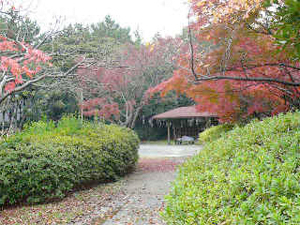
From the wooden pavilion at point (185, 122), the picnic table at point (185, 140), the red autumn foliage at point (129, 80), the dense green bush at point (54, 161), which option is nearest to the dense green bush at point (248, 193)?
the dense green bush at point (54, 161)

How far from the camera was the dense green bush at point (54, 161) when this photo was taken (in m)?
4.87

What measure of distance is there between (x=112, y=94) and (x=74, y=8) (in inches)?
456

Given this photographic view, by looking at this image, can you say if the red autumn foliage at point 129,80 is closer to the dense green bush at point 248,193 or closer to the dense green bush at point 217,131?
the dense green bush at point 217,131

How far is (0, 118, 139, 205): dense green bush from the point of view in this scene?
487cm

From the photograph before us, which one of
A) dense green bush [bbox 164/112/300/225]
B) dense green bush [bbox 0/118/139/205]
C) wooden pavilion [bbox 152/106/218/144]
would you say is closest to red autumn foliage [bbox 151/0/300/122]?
dense green bush [bbox 164/112/300/225]

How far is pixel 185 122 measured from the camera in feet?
80.8

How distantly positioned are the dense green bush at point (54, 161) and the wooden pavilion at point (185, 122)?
47.3 feet

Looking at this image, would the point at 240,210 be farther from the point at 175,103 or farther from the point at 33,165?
the point at 175,103

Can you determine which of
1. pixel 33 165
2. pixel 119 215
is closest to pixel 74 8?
pixel 33 165

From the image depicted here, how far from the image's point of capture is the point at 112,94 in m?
19.1

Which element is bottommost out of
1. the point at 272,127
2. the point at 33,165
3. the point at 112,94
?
the point at 33,165

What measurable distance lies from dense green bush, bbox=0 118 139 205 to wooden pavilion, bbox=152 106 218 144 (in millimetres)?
14415

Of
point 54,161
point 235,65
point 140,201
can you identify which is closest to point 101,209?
point 140,201

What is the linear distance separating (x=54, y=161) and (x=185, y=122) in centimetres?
2000
